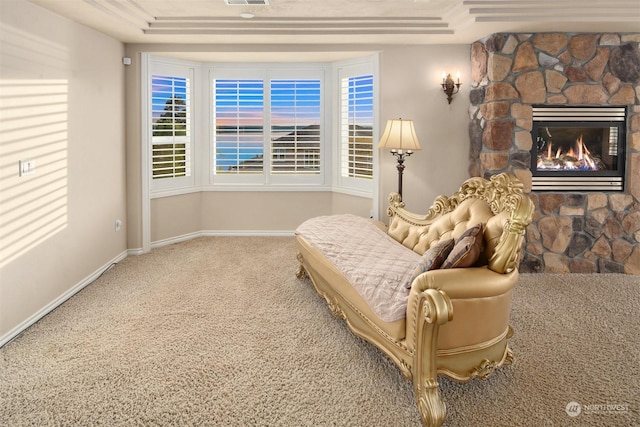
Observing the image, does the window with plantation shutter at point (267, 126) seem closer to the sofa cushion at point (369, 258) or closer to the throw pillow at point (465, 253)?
the sofa cushion at point (369, 258)

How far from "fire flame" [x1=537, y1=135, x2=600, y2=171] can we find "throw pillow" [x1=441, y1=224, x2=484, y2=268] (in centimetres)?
266

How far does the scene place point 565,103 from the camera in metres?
4.63

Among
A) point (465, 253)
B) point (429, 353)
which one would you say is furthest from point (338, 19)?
point (429, 353)

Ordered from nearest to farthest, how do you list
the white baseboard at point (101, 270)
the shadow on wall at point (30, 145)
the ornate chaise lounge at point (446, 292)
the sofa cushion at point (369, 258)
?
the ornate chaise lounge at point (446, 292) → the sofa cushion at point (369, 258) → the shadow on wall at point (30, 145) → the white baseboard at point (101, 270)

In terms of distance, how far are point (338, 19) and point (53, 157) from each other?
2.79m

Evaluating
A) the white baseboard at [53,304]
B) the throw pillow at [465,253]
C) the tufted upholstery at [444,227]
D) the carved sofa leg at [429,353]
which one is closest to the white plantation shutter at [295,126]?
the white baseboard at [53,304]

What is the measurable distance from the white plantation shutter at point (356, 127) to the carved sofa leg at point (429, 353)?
11.4 ft

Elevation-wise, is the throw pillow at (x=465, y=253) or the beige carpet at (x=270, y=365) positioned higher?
the throw pillow at (x=465, y=253)

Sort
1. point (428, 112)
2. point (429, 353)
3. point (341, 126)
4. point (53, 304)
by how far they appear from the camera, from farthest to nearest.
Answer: point (341, 126) < point (428, 112) < point (53, 304) < point (429, 353)

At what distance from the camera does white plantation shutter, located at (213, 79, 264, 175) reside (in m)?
6.11

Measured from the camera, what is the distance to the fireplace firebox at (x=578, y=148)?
15.3 ft

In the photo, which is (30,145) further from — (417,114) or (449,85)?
(449,85)

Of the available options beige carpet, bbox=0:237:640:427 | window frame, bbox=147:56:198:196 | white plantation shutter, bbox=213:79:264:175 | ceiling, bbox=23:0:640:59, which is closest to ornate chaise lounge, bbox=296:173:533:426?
beige carpet, bbox=0:237:640:427

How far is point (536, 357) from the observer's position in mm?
2889
